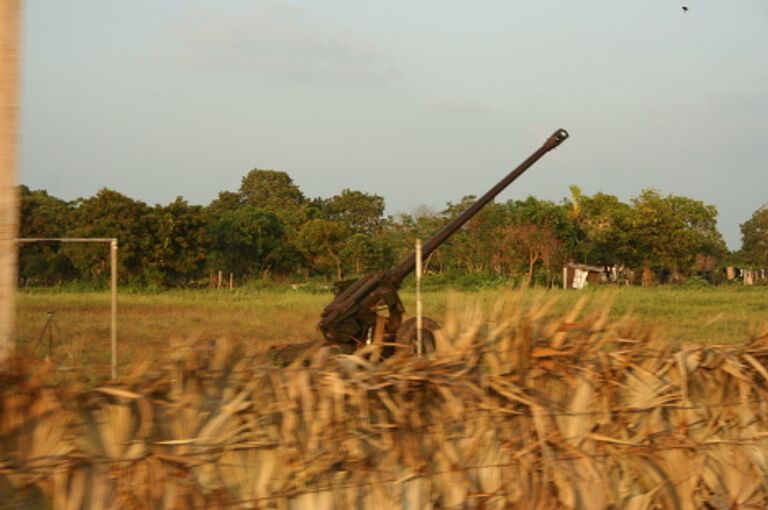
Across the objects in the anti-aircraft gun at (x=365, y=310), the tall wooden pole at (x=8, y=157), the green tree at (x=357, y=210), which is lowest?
the anti-aircraft gun at (x=365, y=310)

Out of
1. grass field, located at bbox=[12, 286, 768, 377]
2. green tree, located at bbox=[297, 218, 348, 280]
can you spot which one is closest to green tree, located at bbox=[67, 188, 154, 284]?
grass field, located at bbox=[12, 286, 768, 377]

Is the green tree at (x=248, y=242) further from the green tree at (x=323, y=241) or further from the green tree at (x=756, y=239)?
the green tree at (x=756, y=239)

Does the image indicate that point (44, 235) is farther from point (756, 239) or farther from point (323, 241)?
point (756, 239)

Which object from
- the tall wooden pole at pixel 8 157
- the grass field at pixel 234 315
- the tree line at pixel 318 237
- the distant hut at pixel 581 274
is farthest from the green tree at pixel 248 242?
the tall wooden pole at pixel 8 157

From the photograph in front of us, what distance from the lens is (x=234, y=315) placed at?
2033cm

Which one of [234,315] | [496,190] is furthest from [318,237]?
[496,190]

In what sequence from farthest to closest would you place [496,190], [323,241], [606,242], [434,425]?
[606,242] → [323,241] → [496,190] → [434,425]

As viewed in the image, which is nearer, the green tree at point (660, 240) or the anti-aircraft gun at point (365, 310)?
the anti-aircraft gun at point (365, 310)

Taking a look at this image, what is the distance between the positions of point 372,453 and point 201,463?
599 millimetres

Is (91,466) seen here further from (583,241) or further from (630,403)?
(583,241)

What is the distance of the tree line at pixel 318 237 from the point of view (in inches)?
1089

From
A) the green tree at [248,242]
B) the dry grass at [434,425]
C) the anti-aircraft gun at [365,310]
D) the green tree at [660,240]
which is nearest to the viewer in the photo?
the dry grass at [434,425]

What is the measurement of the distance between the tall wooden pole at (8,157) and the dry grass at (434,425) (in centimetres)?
50

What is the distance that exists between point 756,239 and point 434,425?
213 feet
